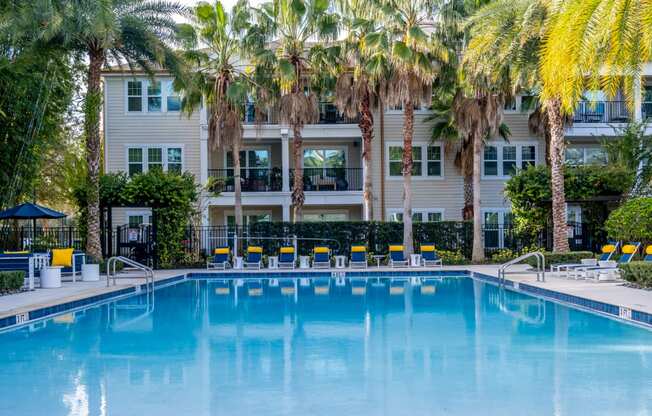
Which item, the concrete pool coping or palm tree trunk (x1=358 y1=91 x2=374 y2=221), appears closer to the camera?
the concrete pool coping

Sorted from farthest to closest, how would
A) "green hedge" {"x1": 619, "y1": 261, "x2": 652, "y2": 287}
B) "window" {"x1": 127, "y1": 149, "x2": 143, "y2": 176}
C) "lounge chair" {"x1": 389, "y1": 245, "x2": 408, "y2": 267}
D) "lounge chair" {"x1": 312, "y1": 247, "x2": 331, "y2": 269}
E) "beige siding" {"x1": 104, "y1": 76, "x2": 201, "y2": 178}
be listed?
1. "window" {"x1": 127, "y1": 149, "x2": 143, "y2": 176}
2. "beige siding" {"x1": 104, "y1": 76, "x2": 201, "y2": 178}
3. "lounge chair" {"x1": 389, "y1": 245, "x2": 408, "y2": 267}
4. "lounge chair" {"x1": 312, "y1": 247, "x2": 331, "y2": 269}
5. "green hedge" {"x1": 619, "y1": 261, "x2": 652, "y2": 287}

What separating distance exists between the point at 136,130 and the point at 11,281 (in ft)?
48.2

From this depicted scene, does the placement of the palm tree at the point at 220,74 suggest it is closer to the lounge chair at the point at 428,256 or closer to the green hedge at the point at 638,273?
the lounge chair at the point at 428,256

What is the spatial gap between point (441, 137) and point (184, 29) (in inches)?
423

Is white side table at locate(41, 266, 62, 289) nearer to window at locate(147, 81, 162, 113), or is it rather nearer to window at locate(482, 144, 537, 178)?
window at locate(147, 81, 162, 113)

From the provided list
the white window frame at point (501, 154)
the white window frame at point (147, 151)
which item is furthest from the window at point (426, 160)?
the white window frame at point (147, 151)

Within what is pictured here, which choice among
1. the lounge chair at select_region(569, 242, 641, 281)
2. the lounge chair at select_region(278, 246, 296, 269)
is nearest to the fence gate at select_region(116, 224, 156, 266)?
the lounge chair at select_region(278, 246, 296, 269)

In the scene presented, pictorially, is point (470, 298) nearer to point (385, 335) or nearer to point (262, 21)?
point (385, 335)

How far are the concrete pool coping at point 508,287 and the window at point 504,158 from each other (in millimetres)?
8932

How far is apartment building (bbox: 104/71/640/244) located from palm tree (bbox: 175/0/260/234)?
9.25 ft

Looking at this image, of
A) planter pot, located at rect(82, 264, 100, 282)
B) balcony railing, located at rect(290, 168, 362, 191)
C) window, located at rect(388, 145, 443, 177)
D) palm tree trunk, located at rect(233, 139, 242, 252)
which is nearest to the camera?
planter pot, located at rect(82, 264, 100, 282)

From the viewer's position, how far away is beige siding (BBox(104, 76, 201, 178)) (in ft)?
96.0

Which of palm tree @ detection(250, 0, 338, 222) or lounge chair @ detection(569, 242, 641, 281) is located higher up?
palm tree @ detection(250, 0, 338, 222)

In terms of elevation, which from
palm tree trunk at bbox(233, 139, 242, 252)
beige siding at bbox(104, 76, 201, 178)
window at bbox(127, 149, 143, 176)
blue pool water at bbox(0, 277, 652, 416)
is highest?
beige siding at bbox(104, 76, 201, 178)
